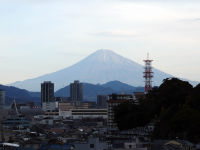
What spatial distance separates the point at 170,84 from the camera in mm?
74625

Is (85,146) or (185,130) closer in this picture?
(85,146)

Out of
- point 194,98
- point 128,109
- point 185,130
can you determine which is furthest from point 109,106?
point 185,130

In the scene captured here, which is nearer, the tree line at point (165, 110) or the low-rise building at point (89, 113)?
the tree line at point (165, 110)

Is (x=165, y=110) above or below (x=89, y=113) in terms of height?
below

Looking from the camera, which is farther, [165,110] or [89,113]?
[89,113]

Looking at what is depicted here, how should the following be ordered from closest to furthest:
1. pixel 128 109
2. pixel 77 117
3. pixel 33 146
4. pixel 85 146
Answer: pixel 85 146 → pixel 33 146 → pixel 128 109 → pixel 77 117

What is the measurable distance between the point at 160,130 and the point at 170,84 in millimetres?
18415

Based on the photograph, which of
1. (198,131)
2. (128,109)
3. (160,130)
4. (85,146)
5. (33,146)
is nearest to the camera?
(85,146)

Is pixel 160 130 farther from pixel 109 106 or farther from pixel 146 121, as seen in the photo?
pixel 109 106

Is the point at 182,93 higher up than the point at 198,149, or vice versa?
the point at 182,93

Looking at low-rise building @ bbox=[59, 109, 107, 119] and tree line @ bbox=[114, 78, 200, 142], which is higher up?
low-rise building @ bbox=[59, 109, 107, 119]

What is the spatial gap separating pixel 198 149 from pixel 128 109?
36425 mm

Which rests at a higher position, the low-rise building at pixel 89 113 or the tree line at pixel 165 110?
the low-rise building at pixel 89 113

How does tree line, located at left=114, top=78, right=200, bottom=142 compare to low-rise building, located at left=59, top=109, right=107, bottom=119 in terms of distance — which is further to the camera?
low-rise building, located at left=59, top=109, right=107, bottom=119
